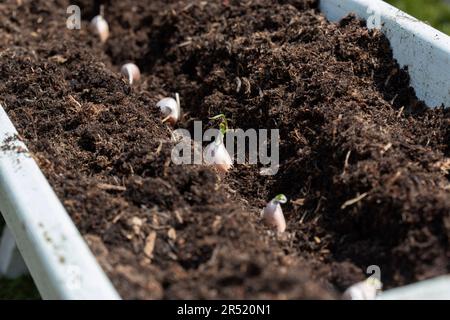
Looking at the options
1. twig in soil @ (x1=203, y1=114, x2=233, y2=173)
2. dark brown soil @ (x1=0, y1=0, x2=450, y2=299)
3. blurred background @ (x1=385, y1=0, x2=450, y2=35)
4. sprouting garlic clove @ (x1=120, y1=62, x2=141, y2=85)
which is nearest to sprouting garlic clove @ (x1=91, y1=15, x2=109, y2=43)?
dark brown soil @ (x1=0, y1=0, x2=450, y2=299)

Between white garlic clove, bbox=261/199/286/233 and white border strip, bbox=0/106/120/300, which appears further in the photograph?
white garlic clove, bbox=261/199/286/233

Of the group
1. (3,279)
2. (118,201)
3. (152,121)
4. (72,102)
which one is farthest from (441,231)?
(3,279)

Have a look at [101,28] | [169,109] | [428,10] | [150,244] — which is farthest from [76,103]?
[428,10]

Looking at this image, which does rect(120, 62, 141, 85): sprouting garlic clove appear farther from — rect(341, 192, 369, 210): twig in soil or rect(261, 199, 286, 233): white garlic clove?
rect(341, 192, 369, 210): twig in soil

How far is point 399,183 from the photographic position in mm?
1598

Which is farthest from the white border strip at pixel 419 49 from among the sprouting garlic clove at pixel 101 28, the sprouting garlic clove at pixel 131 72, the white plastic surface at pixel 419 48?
the sprouting garlic clove at pixel 101 28

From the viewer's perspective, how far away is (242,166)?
6.68 ft

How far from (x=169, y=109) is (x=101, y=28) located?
2.94 ft

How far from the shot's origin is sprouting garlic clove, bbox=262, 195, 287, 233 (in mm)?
1713

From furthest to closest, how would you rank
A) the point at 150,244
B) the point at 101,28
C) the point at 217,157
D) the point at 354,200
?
the point at 101,28, the point at 217,157, the point at 354,200, the point at 150,244

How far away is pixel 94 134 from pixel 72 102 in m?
0.21

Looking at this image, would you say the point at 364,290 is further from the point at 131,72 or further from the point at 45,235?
the point at 131,72

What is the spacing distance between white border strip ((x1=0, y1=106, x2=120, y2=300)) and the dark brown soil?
0.07 meters
